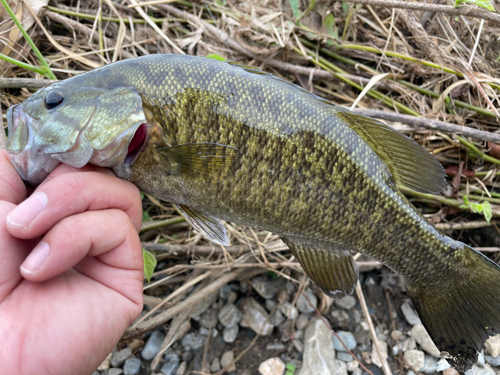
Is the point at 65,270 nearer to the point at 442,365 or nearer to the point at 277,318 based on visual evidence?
the point at 277,318

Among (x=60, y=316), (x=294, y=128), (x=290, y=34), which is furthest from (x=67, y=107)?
(x=290, y=34)

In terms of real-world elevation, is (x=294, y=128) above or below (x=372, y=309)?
above

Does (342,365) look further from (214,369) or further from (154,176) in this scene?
(154,176)

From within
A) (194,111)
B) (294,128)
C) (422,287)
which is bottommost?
(422,287)

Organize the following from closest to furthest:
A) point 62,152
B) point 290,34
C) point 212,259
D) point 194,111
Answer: point 62,152 < point 194,111 < point 212,259 < point 290,34

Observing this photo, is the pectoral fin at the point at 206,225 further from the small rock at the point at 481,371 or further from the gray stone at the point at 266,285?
the small rock at the point at 481,371

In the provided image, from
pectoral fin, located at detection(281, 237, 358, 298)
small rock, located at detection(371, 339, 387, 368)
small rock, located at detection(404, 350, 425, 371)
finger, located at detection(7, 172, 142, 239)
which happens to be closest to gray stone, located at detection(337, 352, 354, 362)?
small rock, located at detection(371, 339, 387, 368)

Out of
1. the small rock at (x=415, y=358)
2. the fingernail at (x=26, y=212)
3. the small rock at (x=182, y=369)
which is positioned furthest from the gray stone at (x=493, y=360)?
the fingernail at (x=26, y=212)
